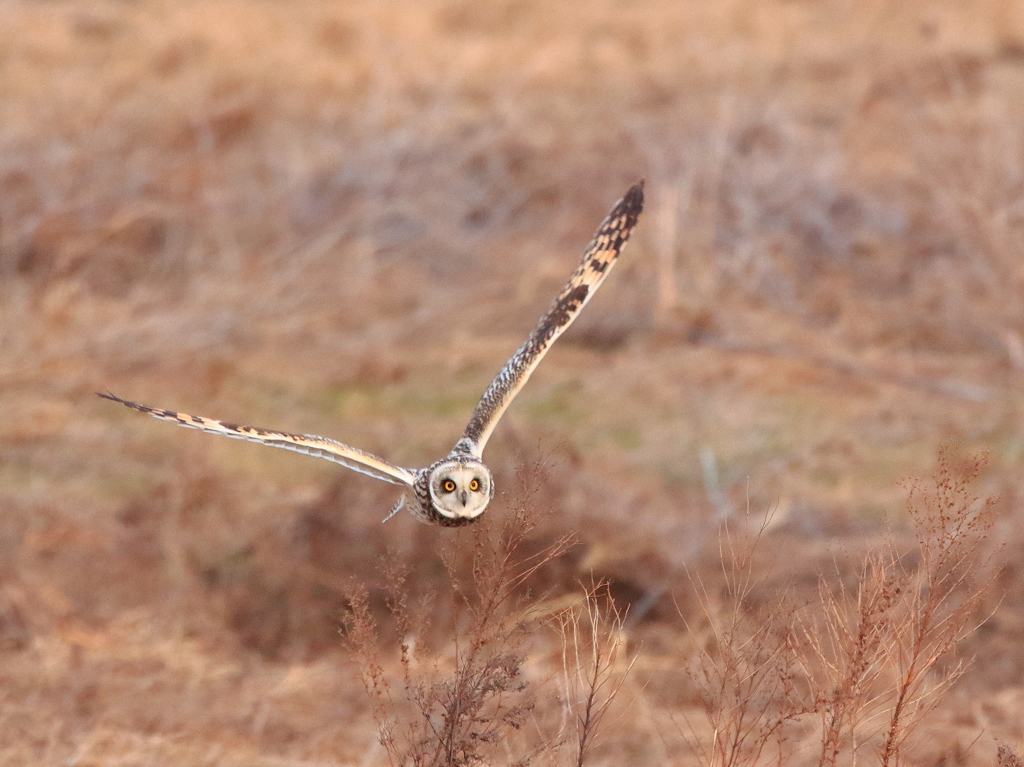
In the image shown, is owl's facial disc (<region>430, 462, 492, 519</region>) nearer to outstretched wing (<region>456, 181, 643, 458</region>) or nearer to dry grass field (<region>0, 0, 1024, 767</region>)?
outstretched wing (<region>456, 181, 643, 458</region>)

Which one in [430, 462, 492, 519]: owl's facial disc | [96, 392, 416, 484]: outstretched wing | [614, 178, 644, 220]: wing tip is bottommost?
[430, 462, 492, 519]: owl's facial disc

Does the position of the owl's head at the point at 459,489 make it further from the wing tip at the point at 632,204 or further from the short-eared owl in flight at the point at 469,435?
the wing tip at the point at 632,204

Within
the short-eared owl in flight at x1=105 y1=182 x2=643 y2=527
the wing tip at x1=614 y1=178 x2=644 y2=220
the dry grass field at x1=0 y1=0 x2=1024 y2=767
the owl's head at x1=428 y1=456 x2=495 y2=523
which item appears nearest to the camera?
Result: the short-eared owl in flight at x1=105 y1=182 x2=643 y2=527

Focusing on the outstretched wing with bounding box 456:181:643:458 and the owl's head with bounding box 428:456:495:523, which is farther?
the outstretched wing with bounding box 456:181:643:458

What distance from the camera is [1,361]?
14.4m

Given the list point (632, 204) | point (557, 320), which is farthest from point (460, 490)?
point (632, 204)

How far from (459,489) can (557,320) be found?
119 cm

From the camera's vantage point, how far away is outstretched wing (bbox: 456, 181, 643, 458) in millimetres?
6098

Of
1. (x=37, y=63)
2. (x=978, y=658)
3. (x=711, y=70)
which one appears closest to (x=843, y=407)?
(x=978, y=658)

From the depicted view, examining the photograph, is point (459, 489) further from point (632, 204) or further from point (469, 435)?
point (632, 204)

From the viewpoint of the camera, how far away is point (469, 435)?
6.10 m

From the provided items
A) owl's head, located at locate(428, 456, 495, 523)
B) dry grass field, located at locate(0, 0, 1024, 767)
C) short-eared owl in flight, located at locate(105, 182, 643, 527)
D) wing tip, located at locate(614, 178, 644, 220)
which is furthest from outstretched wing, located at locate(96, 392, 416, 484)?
dry grass field, located at locate(0, 0, 1024, 767)

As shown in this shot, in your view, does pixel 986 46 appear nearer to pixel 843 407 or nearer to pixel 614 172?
pixel 614 172

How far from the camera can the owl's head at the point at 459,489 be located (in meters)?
5.47
